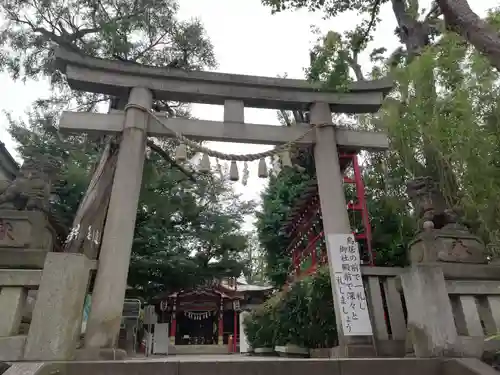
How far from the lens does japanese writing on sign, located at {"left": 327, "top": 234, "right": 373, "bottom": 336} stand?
17.2 feet

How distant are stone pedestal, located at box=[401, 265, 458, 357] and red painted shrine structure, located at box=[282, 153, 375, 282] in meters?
3.46

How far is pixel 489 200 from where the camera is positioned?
559cm

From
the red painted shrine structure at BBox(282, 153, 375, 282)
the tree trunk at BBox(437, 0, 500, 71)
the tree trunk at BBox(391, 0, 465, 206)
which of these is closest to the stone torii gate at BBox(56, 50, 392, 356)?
the tree trunk at BBox(391, 0, 465, 206)

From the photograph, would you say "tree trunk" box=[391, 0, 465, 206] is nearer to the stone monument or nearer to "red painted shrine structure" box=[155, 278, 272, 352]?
the stone monument

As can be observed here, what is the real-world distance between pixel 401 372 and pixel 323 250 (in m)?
5.71

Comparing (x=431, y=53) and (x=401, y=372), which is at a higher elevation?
(x=431, y=53)

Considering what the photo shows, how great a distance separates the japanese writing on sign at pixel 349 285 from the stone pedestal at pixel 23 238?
3.81m

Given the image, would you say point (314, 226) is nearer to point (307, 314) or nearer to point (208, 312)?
point (307, 314)

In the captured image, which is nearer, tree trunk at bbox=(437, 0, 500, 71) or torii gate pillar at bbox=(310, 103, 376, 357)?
tree trunk at bbox=(437, 0, 500, 71)

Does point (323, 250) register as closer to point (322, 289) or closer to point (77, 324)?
point (322, 289)

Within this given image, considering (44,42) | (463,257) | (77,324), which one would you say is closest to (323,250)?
(463,257)

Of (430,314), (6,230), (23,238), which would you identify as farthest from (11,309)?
(430,314)

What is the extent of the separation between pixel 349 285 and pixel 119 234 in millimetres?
3346

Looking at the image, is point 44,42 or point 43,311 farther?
point 44,42
